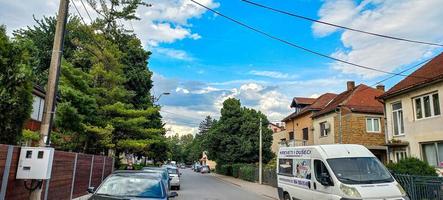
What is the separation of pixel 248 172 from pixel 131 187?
109 ft

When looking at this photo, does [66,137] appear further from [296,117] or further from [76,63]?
[296,117]

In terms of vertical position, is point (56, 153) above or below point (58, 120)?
below

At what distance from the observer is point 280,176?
52.2 feet

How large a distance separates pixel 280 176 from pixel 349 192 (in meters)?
5.81

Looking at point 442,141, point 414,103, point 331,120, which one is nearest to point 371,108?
A: point 331,120

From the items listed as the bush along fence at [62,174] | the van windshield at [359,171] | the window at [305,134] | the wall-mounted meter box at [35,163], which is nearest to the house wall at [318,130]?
the window at [305,134]

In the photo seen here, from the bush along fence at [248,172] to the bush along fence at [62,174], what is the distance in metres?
14.6

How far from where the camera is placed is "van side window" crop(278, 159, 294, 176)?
14.7 m

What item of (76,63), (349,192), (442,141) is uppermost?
(76,63)

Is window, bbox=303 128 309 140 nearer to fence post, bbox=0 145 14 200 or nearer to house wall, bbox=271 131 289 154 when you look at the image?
house wall, bbox=271 131 289 154

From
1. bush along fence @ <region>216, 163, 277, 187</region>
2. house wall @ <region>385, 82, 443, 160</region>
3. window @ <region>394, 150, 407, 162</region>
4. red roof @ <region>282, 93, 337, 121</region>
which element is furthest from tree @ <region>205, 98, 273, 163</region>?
house wall @ <region>385, 82, 443, 160</region>

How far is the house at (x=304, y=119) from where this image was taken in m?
36.7

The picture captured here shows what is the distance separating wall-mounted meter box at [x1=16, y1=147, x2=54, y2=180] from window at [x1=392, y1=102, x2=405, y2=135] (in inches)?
796

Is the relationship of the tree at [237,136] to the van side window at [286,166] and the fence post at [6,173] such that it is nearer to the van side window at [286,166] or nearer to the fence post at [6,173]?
the van side window at [286,166]
